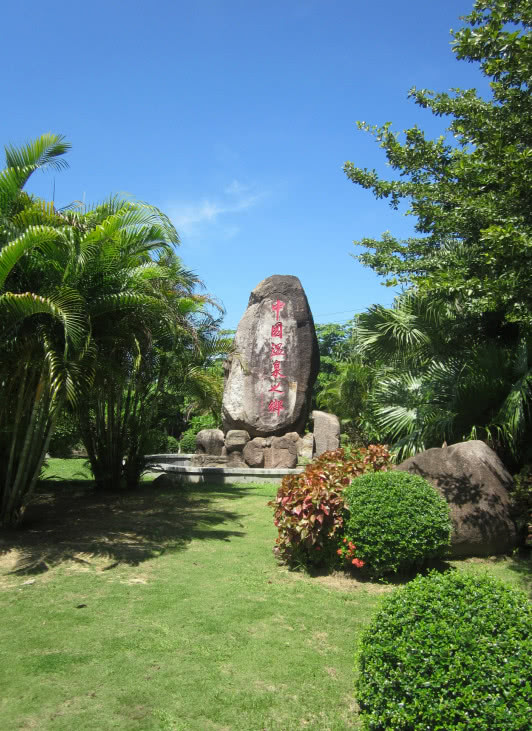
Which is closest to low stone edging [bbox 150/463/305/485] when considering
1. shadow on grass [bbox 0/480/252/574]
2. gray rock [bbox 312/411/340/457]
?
gray rock [bbox 312/411/340/457]

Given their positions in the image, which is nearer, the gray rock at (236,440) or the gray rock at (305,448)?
the gray rock at (305,448)

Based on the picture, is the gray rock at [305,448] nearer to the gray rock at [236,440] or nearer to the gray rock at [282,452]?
the gray rock at [282,452]

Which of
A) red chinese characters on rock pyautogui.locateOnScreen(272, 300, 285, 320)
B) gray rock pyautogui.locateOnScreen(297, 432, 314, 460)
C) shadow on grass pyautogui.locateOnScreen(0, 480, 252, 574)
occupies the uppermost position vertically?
red chinese characters on rock pyautogui.locateOnScreen(272, 300, 285, 320)

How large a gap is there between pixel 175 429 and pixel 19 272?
25.7m

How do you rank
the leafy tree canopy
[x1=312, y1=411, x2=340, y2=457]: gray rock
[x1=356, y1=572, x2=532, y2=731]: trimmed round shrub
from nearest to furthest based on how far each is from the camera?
[x1=356, y1=572, x2=532, y2=731]: trimmed round shrub → the leafy tree canopy → [x1=312, y1=411, x2=340, y2=457]: gray rock

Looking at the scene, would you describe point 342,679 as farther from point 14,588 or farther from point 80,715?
point 14,588

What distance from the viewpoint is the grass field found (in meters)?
3.34

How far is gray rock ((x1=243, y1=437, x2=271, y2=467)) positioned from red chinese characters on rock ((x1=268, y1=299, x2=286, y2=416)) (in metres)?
0.77

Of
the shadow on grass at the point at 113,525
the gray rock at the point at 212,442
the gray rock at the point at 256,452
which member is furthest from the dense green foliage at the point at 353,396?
the shadow on grass at the point at 113,525

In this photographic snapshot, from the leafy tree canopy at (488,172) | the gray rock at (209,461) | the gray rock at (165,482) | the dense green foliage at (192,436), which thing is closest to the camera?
the leafy tree canopy at (488,172)

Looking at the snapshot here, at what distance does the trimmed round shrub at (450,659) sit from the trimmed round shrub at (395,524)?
94.5 inches

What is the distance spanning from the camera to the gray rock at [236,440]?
14375 mm

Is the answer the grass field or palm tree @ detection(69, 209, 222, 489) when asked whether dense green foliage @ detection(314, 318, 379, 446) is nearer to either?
palm tree @ detection(69, 209, 222, 489)

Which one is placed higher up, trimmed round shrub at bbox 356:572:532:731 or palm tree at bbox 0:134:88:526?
palm tree at bbox 0:134:88:526
